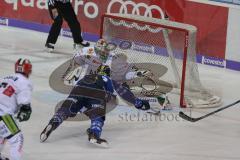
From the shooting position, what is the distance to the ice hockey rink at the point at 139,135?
6.82 meters

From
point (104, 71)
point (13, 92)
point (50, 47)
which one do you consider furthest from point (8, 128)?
point (50, 47)

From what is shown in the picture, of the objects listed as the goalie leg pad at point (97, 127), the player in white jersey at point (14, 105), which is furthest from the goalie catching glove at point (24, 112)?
the goalie leg pad at point (97, 127)

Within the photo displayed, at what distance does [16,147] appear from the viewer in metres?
5.86

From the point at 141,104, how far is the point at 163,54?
3.34 ft

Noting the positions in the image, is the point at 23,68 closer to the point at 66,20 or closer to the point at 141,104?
the point at 141,104

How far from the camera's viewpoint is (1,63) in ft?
34.1

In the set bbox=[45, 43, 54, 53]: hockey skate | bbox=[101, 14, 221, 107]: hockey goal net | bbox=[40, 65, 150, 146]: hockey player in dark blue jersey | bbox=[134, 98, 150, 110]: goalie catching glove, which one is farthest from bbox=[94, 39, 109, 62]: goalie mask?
bbox=[45, 43, 54, 53]: hockey skate

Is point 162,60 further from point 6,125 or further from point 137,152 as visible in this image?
point 6,125

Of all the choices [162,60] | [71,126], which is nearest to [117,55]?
[162,60]

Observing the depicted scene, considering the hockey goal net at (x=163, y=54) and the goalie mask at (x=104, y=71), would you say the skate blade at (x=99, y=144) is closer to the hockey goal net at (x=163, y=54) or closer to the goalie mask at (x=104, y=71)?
the goalie mask at (x=104, y=71)

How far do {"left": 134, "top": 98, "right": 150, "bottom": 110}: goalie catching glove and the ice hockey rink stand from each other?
0.42 ft

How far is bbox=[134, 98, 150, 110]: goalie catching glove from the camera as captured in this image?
311 inches

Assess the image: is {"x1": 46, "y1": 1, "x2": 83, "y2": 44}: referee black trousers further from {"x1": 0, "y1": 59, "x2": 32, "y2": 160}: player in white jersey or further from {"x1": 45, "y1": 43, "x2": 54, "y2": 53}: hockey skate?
{"x1": 0, "y1": 59, "x2": 32, "y2": 160}: player in white jersey

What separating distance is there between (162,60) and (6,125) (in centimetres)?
331
